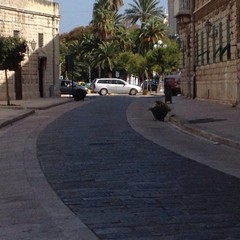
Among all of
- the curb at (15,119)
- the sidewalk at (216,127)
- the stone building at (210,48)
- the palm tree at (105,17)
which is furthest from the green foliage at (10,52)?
the palm tree at (105,17)

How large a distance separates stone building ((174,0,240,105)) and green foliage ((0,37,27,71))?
9.93 metres

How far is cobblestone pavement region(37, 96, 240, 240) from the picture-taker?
730 cm

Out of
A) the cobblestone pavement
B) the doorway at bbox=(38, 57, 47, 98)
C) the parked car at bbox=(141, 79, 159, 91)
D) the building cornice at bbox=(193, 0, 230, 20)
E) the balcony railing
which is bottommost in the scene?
the cobblestone pavement

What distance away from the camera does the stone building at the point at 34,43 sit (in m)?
48.2

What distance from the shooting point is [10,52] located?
3591cm

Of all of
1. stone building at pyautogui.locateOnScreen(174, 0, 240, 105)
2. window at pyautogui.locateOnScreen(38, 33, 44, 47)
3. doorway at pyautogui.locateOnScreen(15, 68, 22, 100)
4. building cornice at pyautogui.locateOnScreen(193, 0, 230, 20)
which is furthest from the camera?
window at pyautogui.locateOnScreen(38, 33, 44, 47)

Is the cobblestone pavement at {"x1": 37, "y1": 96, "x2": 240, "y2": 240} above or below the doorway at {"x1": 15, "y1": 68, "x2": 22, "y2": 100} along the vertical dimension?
below

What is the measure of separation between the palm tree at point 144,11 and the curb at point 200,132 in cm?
5823

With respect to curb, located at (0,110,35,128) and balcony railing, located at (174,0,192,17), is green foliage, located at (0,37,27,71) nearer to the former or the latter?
curb, located at (0,110,35,128)

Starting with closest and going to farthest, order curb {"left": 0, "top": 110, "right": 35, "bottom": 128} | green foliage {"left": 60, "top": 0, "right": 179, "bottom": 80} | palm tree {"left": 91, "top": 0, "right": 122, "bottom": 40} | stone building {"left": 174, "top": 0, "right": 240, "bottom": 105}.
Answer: curb {"left": 0, "top": 110, "right": 35, "bottom": 128} < stone building {"left": 174, "top": 0, "right": 240, "bottom": 105} < green foliage {"left": 60, "top": 0, "right": 179, "bottom": 80} < palm tree {"left": 91, "top": 0, "right": 122, "bottom": 40}

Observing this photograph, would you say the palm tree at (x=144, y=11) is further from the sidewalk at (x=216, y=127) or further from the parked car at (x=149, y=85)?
the sidewalk at (x=216, y=127)

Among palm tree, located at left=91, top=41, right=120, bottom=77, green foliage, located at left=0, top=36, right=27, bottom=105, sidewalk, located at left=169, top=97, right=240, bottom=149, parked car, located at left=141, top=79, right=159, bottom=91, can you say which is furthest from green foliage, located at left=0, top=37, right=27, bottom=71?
palm tree, located at left=91, top=41, right=120, bottom=77

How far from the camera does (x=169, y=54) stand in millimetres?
68812

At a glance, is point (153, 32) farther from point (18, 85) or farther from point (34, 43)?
point (18, 85)
